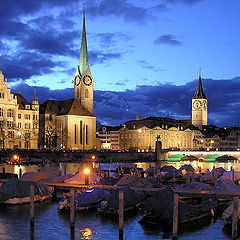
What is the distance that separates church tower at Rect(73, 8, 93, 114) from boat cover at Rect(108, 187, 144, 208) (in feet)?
391

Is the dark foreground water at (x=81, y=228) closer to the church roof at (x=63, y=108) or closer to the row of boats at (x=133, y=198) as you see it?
the row of boats at (x=133, y=198)

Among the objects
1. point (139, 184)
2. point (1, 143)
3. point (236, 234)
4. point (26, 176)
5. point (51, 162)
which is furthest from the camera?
point (1, 143)

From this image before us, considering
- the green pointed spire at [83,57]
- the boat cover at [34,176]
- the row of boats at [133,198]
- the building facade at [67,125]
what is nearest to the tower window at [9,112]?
the building facade at [67,125]

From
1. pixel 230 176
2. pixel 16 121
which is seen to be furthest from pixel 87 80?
pixel 230 176

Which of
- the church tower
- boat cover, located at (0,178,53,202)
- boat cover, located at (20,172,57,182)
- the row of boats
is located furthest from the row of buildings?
boat cover, located at (0,178,53,202)

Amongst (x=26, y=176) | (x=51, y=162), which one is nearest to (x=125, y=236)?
(x=26, y=176)

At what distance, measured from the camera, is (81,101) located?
150m

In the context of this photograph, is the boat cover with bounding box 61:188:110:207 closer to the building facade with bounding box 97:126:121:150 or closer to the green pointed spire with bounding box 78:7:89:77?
the green pointed spire with bounding box 78:7:89:77

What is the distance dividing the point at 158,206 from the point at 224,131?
16967 centimetres

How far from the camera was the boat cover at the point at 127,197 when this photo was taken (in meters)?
29.6

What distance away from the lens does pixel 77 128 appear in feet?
431

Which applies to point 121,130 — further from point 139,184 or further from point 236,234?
point 236,234

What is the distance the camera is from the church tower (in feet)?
495

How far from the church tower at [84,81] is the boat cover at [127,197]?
119124 millimetres
